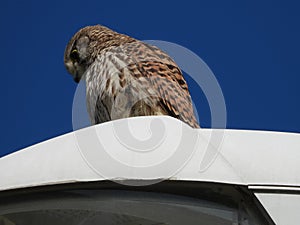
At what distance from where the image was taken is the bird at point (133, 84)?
3414 millimetres

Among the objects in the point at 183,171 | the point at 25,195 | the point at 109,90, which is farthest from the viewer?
the point at 109,90

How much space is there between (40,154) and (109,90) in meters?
1.74

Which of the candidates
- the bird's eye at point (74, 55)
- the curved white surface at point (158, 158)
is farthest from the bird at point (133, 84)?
the curved white surface at point (158, 158)

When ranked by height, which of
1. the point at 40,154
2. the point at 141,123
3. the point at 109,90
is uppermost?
the point at 109,90

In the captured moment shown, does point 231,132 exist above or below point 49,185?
above

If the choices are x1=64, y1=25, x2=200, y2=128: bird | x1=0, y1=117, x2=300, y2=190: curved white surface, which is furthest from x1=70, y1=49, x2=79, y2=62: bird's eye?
x1=0, y1=117, x2=300, y2=190: curved white surface

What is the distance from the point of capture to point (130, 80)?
11.8ft

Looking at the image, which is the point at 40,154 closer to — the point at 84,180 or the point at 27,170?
the point at 27,170

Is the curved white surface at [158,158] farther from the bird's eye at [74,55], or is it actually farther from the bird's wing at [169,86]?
the bird's eye at [74,55]

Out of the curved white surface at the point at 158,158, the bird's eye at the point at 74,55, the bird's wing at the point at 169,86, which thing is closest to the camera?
the curved white surface at the point at 158,158

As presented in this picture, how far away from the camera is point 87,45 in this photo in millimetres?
4582

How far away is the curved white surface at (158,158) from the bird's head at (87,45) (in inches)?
98.1

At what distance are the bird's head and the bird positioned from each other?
0.01m

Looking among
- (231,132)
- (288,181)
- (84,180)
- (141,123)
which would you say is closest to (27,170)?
(84,180)
